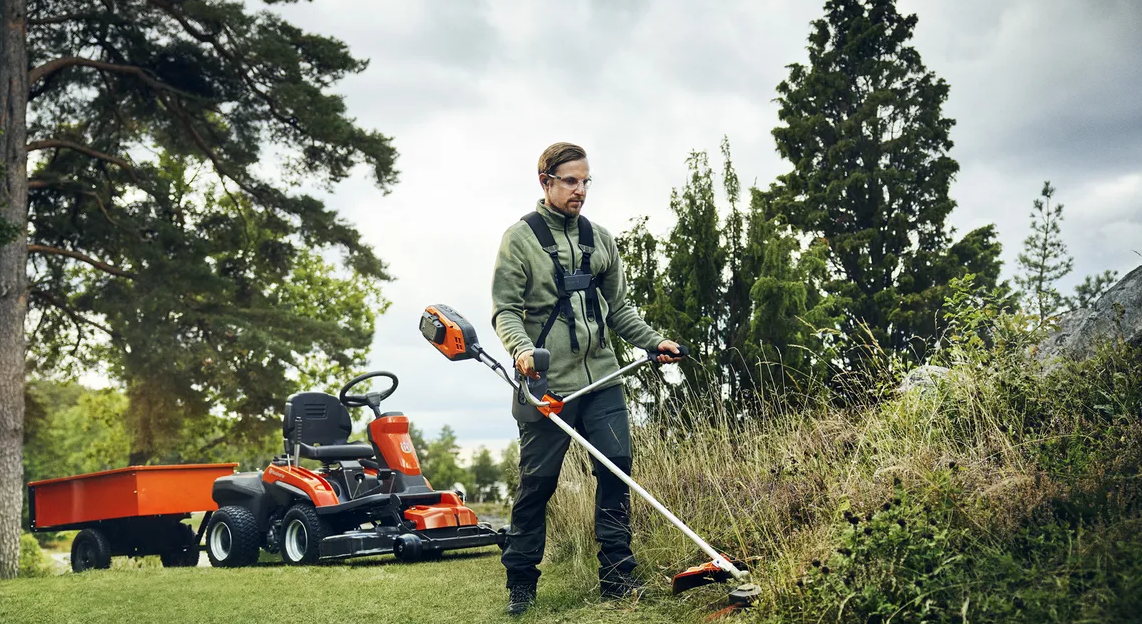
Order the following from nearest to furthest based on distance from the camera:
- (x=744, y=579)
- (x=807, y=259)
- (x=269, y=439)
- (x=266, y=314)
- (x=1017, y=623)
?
(x=1017, y=623)
(x=744, y=579)
(x=807, y=259)
(x=266, y=314)
(x=269, y=439)

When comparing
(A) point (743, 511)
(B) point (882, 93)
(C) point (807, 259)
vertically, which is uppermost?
(B) point (882, 93)

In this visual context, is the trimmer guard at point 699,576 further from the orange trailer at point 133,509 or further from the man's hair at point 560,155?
the orange trailer at point 133,509

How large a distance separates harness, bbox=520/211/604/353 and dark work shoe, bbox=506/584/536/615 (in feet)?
3.59

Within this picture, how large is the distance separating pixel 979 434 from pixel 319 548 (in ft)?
14.7

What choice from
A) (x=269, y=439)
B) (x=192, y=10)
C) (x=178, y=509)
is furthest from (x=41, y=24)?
(x=269, y=439)

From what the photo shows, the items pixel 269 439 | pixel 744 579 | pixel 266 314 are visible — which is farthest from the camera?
pixel 269 439

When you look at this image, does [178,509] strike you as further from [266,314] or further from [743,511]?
[266,314]

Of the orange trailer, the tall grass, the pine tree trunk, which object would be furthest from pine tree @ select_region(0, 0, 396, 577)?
the tall grass

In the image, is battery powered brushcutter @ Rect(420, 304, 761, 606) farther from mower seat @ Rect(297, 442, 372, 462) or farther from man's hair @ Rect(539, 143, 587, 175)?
mower seat @ Rect(297, 442, 372, 462)

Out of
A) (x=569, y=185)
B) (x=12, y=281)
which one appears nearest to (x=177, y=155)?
(x=12, y=281)

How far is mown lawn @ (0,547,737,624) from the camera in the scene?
4.30 m

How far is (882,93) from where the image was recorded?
2275cm

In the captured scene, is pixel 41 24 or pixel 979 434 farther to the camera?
pixel 41 24

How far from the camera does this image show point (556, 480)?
439cm
